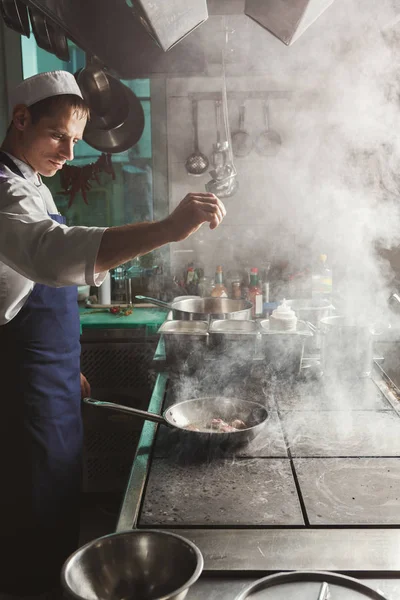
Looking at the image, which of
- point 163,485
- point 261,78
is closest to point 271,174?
point 261,78

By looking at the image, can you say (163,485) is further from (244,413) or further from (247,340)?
(247,340)

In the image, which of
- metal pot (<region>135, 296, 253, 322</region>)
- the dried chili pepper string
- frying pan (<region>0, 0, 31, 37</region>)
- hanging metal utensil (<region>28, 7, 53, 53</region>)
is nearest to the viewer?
metal pot (<region>135, 296, 253, 322</region>)

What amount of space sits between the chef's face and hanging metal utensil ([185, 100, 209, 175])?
1.93 metres

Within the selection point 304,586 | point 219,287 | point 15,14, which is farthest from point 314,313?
point 15,14

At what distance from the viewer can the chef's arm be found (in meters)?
1.41

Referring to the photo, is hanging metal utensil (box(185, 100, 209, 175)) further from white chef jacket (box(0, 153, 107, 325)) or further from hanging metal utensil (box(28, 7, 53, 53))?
white chef jacket (box(0, 153, 107, 325))

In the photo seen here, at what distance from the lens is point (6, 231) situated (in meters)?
Answer: 1.49

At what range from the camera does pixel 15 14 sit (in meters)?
2.96

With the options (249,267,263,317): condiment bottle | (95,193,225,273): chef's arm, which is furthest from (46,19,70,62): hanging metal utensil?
(95,193,225,273): chef's arm

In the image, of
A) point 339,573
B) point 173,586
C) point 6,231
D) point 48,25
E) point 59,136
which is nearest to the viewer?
point 173,586

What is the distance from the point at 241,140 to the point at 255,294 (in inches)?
45.4

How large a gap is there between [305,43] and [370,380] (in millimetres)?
2431

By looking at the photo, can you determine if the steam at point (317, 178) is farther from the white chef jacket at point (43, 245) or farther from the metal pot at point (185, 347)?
the white chef jacket at point (43, 245)

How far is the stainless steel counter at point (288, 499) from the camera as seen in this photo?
1083mm
